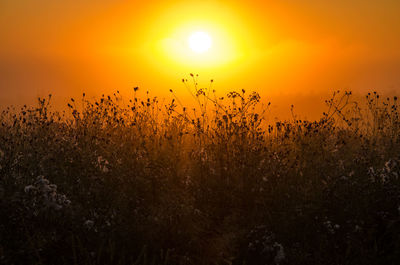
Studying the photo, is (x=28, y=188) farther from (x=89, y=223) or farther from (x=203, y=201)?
(x=203, y=201)

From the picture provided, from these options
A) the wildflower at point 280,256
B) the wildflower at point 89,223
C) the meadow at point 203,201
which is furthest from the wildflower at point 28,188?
the wildflower at point 280,256

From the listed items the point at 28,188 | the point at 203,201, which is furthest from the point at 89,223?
the point at 203,201

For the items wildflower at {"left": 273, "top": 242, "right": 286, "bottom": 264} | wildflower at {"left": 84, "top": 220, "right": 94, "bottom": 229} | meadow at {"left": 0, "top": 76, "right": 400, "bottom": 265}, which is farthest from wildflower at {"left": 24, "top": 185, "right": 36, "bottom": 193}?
wildflower at {"left": 273, "top": 242, "right": 286, "bottom": 264}

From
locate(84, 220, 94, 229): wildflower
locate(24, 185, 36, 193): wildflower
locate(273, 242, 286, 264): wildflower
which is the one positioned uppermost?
locate(24, 185, 36, 193): wildflower

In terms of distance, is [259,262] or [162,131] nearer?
[259,262]

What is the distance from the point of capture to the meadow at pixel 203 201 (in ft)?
15.4

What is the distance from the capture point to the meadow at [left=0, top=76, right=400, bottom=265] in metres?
4.70

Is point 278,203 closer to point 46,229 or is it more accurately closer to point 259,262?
point 259,262

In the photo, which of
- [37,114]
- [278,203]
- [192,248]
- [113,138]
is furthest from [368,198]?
[37,114]

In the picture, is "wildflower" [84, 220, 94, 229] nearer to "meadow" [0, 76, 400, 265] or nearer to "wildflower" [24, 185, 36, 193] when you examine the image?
"meadow" [0, 76, 400, 265]

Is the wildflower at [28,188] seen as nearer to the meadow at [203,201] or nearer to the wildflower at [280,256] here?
the meadow at [203,201]

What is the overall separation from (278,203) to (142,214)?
66.5 inches

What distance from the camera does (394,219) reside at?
512 centimetres

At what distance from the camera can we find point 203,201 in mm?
6055
